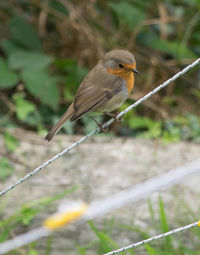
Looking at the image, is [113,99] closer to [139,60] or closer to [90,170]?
[90,170]

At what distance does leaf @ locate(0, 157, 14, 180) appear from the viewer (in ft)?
10.1

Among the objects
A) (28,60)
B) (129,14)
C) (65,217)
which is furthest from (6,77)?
(65,217)

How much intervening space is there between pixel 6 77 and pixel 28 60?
0.24m

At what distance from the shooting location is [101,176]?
10.4 ft

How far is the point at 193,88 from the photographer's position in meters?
4.70

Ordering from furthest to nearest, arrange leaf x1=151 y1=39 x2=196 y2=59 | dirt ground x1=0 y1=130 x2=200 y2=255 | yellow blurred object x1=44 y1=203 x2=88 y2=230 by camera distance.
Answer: leaf x1=151 y1=39 x2=196 y2=59 < dirt ground x1=0 y1=130 x2=200 y2=255 < yellow blurred object x1=44 y1=203 x2=88 y2=230

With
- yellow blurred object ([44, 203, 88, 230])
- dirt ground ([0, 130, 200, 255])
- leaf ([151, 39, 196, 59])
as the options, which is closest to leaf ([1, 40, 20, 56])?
dirt ground ([0, 130, 200, 255])

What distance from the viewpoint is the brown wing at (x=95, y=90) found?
7.93 ft

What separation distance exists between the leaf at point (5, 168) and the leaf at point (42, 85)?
0.74 metres

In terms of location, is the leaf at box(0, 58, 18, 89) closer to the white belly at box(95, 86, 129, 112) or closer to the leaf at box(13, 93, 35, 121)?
the leaf at box(13, 93, 35, 121)

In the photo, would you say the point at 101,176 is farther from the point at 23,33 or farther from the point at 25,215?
the point at 23,33

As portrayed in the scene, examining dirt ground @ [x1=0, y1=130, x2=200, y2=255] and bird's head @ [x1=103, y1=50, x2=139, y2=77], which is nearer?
bird's head @ [x1=103, y1=50, x2=139, y2=77]

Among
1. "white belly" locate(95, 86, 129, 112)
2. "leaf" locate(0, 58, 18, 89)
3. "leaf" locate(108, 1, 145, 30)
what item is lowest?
"white belly" locate(95, 86, 129, 112)

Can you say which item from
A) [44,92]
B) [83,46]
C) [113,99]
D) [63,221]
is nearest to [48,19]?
[83,46]
